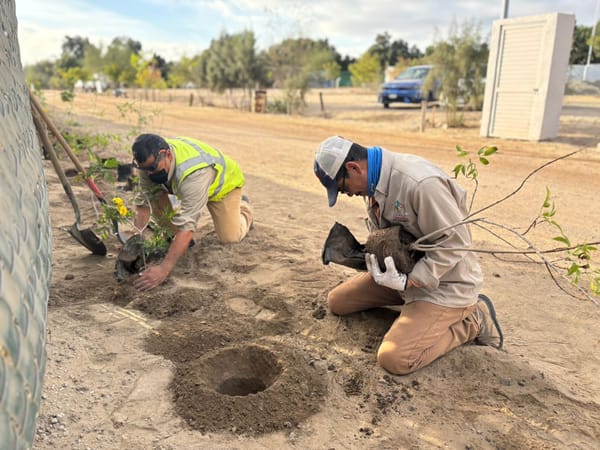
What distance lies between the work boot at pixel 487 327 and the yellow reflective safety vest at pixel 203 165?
7.45ft

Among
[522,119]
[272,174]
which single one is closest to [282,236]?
[272,174]

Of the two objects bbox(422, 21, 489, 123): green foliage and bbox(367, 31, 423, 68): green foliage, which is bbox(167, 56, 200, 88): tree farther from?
bbox(367, 31, 423, 68): green foliage

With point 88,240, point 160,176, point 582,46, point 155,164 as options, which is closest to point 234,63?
point 88,240

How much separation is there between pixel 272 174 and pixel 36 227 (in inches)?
287

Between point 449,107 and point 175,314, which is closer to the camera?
point 175,314

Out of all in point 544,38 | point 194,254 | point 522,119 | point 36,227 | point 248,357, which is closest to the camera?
point 36,227

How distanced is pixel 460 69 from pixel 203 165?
11.5 metres

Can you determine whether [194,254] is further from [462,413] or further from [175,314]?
[462,413]

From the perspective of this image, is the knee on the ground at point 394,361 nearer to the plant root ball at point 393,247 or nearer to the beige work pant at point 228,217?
the plant root ball at point 393,247

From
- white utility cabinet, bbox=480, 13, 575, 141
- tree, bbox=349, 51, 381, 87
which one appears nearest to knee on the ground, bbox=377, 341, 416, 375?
white utility cabinet, bbox=480, 13, 575, 141

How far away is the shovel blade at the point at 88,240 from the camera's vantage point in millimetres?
4164

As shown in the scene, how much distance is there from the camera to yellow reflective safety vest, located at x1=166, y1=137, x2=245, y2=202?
3848mm

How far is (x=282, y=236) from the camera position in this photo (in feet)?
16.5

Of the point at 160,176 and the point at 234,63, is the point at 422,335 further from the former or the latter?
the point at 234,63
